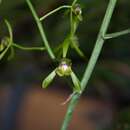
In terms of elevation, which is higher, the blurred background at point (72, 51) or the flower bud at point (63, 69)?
the flower bud at point (63, 69)

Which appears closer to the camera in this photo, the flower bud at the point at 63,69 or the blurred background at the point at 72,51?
the flower bud at the point at 63,69

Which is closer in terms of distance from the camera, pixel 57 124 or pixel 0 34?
pixel 0 34

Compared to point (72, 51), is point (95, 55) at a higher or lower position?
higher

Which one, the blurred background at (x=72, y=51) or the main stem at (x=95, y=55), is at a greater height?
the main stem at (x=95, y=55)

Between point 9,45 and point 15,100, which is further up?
point 9,45

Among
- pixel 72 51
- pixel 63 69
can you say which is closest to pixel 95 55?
pixel 63 69

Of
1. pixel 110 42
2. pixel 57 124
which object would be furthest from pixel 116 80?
pixel 57 124

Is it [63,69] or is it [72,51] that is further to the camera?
[72,51]

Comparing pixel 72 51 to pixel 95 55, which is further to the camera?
pixel 72 51

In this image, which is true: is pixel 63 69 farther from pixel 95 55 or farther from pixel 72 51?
pixel 72 51

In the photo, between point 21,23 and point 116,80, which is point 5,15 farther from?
point 116,80

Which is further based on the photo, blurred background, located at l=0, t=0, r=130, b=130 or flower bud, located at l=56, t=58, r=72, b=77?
blurred background, located at l=0, t=0, r=130, b=130
